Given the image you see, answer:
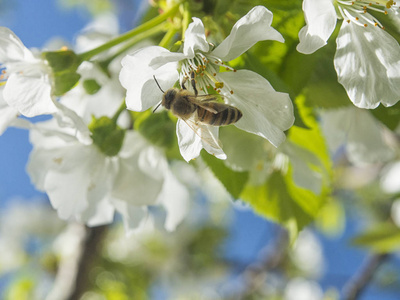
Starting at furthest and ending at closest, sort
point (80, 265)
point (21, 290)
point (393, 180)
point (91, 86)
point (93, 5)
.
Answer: point (93, 5)
point (21, 290)
point (393, 180)
point (80, 265)
point (91, 86)

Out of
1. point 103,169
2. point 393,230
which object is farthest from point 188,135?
point 393,230

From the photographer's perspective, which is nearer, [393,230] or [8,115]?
[8,115]

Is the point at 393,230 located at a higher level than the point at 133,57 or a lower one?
lower

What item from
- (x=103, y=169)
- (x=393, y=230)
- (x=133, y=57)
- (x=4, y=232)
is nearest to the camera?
(x=133, y=57)

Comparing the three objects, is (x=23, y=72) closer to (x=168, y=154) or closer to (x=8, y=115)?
(x=8, y=115)

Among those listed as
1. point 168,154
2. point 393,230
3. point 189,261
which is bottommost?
point 189,261

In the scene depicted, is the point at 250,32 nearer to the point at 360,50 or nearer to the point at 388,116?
the point at 360,50

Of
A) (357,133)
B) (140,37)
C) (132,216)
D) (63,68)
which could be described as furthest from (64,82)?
(357,133)
